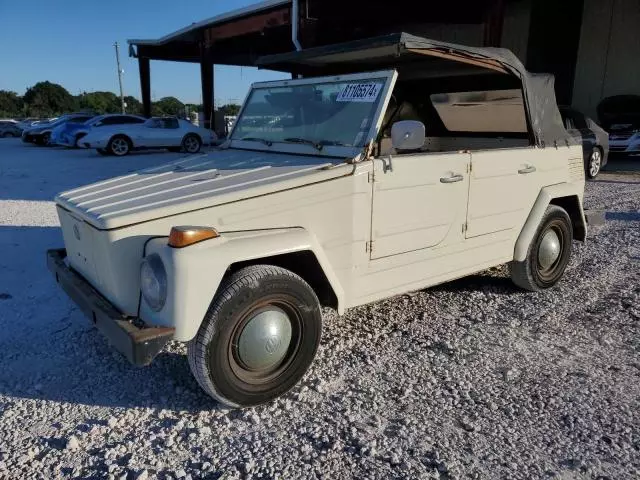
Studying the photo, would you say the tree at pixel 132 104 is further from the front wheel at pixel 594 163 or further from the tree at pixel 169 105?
the front wheel at pixel 594 163

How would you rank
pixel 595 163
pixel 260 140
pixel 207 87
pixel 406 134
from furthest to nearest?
pixel 207 87, pixel 595 163, pixel 260 140, pixel 406 134

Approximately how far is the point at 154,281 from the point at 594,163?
1196 centimetres

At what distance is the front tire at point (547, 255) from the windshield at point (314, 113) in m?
2.07

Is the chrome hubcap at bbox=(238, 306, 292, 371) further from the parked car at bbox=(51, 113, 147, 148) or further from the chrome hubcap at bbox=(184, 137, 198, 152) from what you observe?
the parked car at bbox=(51, 113, 147, 148)

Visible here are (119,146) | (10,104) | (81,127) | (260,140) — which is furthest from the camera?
(10,104)

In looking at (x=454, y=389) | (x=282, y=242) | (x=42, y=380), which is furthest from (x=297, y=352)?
(x=42, y=380)

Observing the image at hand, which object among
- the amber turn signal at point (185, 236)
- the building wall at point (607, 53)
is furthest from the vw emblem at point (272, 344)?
the building wall at point (607, 53)

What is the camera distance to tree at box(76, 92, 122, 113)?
236 ft

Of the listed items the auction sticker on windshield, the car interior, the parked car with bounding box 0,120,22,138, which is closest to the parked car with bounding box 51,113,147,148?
the parked car with bounding box 0,120,22,138

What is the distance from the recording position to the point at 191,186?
3209 mm

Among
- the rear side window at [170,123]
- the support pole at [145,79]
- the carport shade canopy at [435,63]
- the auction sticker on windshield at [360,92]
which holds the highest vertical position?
the support pole at [145,79]

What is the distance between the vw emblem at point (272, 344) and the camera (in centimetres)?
298

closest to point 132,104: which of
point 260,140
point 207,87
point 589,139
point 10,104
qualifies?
point 10,104

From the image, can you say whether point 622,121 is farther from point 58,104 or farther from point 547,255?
point 58,104
